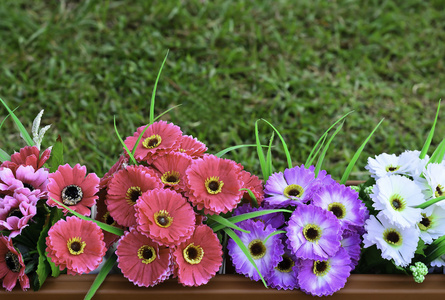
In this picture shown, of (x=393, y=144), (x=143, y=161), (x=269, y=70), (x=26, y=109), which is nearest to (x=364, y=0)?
(x=269, y=70)

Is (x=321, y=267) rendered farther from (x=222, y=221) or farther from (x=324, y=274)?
(x=222, y=221)

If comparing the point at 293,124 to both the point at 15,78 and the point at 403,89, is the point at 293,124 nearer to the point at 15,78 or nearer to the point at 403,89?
the point at 403,89

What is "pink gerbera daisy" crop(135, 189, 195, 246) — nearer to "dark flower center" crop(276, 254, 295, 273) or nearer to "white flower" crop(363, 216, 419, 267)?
"dark flower center" crop(276, 254, 295, 273)

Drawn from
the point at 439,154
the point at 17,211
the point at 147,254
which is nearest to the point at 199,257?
the point at 147,254

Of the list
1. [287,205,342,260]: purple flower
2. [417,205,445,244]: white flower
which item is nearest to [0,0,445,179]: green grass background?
[417,205,445,244]: white flower

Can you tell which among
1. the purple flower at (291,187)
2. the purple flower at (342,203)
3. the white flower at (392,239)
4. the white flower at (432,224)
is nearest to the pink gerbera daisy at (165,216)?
the purple flower at (291,187)

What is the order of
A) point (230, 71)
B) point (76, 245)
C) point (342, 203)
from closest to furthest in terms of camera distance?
point (76, 245) → point (342, 203) → point (230, 71)
